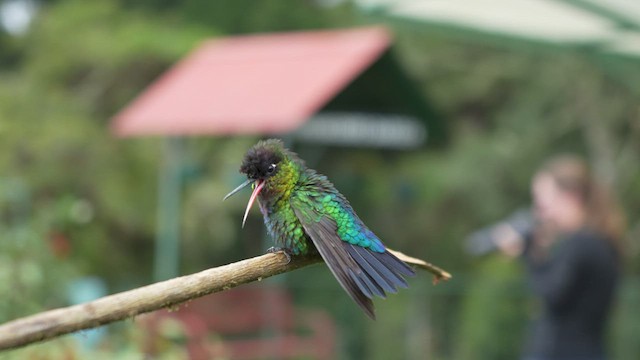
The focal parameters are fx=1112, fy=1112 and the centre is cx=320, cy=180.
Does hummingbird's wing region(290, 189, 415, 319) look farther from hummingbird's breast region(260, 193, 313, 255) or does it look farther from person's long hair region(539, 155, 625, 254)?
person's long hair region(539, 155, 625, 254)

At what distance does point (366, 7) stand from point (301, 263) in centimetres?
362

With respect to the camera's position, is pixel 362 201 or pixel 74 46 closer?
pixel 362 201

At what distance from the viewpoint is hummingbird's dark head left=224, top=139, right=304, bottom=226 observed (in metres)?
1.68

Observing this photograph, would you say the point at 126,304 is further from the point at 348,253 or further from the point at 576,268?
the point at 576,268

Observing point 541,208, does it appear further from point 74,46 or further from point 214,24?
point 214,24

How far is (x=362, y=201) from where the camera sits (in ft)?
31.6

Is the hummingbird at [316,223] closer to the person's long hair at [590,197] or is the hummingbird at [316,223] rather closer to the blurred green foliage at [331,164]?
the blurred green foliage at [331,164]

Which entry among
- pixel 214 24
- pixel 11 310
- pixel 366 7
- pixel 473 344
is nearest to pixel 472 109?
pixel 214 24

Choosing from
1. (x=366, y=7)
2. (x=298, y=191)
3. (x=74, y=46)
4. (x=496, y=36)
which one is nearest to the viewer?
(x=298, y=191)

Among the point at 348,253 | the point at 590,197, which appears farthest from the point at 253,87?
the point at 348,253

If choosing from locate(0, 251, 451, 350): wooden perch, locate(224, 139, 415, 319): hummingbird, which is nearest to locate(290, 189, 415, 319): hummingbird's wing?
locate(224, 139, 415, 319): hummingbird

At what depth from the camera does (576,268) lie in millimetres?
4930

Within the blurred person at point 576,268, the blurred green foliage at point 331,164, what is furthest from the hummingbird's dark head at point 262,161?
the blurred person at point 576,268

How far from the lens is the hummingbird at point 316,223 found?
4.82ft
